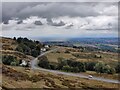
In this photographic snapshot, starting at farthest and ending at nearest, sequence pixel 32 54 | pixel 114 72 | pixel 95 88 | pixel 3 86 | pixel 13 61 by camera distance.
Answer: pixel 32 54 < pixel 114 72 < pixel 13 61 < pixel 95 88 < pixel 3 86

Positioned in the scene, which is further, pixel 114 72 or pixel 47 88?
pixel 114 72

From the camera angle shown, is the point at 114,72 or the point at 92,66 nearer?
the point at 114,72

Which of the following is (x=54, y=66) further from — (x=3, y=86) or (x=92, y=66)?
(x=3, y=86)

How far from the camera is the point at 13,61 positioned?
14362cm

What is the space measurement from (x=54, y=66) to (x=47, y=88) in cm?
7881

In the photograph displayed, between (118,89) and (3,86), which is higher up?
(3,86)

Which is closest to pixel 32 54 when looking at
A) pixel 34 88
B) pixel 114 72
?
pixel 114 72

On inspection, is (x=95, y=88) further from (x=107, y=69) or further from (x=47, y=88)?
(x=107, y=69)

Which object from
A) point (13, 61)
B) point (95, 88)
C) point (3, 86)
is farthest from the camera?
point (13, 61)

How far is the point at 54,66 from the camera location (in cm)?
15712

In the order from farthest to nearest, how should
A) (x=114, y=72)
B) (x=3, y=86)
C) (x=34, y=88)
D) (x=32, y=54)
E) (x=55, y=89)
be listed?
(x=32, y=54)
(x=114, y=72)
(x=55, y=89)
(x=34, y=88)
(x=3, y=86)

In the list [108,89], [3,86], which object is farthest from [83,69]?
[3,86]

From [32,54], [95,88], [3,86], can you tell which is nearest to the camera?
[3,86]

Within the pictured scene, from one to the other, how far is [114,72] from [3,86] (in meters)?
100
